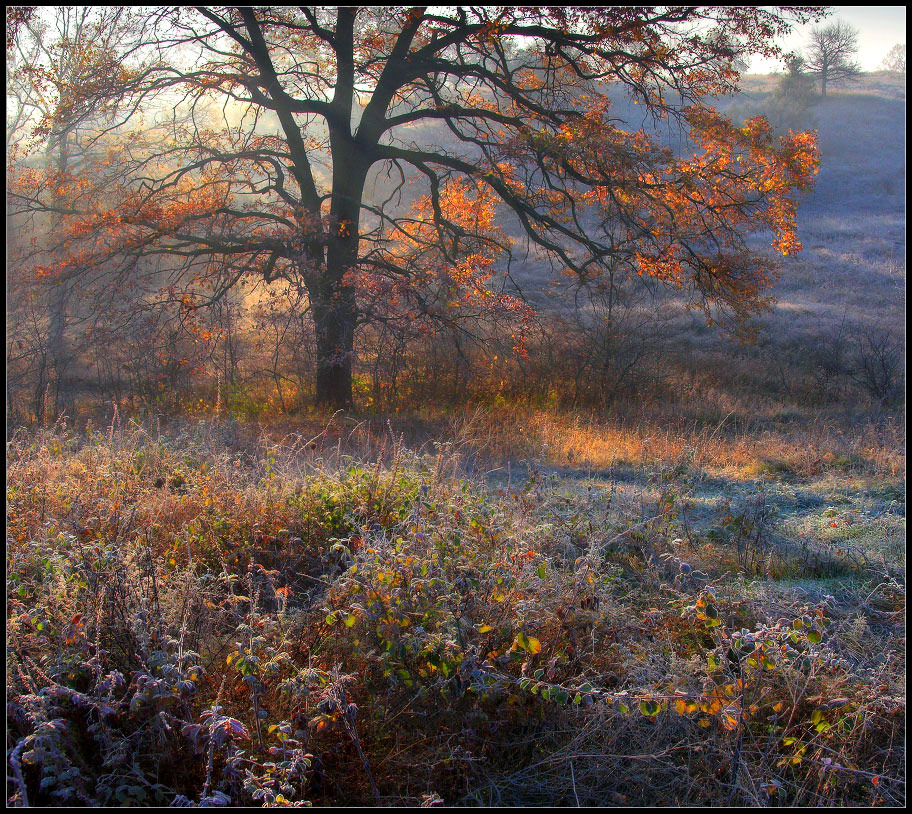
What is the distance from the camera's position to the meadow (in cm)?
238

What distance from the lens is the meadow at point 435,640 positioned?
2385mm

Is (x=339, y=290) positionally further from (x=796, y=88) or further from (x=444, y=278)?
(x=796, y=88)

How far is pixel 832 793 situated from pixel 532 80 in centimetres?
1193

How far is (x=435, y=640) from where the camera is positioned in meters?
2.61

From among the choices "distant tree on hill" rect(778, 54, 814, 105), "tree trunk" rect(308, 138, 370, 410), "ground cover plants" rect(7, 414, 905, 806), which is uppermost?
"distant tree on hill" rect(778, 54, 814, 105)

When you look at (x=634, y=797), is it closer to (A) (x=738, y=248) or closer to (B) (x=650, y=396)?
(A) (x=738, y=248)

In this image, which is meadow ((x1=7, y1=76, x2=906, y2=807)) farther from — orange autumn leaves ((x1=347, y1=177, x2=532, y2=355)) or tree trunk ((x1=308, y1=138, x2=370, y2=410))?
tree trunk ((x1=308, y1=138, x2=370, y2=410))

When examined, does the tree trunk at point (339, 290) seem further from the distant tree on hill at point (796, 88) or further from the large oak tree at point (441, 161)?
the distant tree on hill at point (796, 88)

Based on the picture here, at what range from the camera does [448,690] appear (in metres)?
2.72

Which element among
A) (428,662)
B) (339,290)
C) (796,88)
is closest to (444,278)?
(339,290)

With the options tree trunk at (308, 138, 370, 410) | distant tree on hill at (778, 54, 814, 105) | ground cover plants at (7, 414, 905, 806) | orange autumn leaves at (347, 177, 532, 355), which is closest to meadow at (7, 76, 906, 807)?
ground cover plants at (7, 414, 905, 806)

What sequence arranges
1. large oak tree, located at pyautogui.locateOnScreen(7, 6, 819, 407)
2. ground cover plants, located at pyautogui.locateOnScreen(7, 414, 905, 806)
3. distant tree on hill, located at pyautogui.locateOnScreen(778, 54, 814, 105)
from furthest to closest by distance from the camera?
distant tree on hill, located at pyautogui.locateOnScreen(778, 54, 814, 105), large oak tree, located at pyautogui.locateOnScreen(7, 6, 819, 407), ground cover plants, located at pyautogui.locateOnScreen(7, 414, 905, 806)

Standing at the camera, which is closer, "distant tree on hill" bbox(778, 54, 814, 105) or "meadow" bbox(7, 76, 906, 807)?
"meadow" bbox(7, 76, 906, 807)

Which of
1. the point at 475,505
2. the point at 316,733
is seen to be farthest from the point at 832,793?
the point at 475,505
